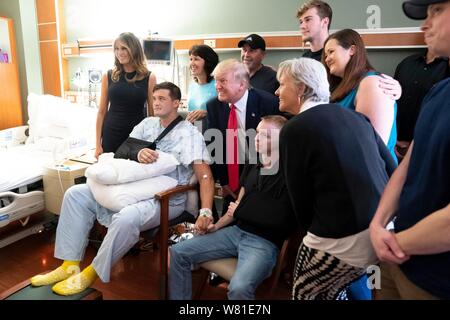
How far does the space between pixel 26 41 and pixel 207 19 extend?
239 cm

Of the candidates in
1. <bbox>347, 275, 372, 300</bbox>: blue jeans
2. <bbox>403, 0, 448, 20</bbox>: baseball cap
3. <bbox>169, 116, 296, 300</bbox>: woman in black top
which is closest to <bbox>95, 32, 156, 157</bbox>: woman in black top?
<bbox>169, 116, 296, 300</bbox>: woman in black top

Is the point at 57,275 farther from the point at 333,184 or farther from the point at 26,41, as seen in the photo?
the point at 26,41

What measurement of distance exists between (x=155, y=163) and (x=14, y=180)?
1289mm

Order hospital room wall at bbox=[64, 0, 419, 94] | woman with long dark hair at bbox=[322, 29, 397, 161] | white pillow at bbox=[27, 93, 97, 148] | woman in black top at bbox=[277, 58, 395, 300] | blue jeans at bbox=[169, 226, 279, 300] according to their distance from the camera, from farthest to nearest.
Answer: white pillow at bbox=[27, 93, 97, 148], hospital room wall at bbox=[64, 0, 419, 94], blue jeans at bbox=[169, 226, 279, 300], woman with long dark hair at bbox=[322, 29, 397, 161], woman in black top at bbox=[277, 58, 395, 300]

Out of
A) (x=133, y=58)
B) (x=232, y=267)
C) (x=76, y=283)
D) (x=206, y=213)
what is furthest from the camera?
(x=133, y=58)

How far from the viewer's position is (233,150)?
2262 millimetres

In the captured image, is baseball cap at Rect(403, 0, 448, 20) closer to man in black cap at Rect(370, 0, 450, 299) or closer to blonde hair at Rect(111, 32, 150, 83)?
man in black cap at Rect(370, 0, 450, 299)

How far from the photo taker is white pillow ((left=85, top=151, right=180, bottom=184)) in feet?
6.98

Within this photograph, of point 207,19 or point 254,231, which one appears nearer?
point 254,231

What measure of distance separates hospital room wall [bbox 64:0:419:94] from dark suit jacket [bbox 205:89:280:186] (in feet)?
4.63

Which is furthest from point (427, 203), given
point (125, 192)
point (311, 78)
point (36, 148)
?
point (36, 148)

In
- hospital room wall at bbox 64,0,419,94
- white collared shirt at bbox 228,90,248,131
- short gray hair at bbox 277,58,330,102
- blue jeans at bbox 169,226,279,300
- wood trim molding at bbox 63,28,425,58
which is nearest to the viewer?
short gray hair at bbox 277,58,330,102
